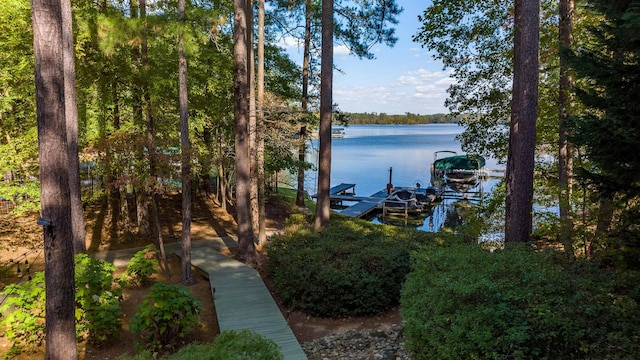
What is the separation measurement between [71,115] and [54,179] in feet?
14.6

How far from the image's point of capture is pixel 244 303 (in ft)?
23.8

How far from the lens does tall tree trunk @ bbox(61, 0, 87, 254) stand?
7.75 metres

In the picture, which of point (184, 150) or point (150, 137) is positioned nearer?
point (184, 150)

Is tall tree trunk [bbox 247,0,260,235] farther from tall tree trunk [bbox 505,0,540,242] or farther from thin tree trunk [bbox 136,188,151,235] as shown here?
tall tree trunk [bbox 505,0,540,242]

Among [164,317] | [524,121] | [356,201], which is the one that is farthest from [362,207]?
[164,317]

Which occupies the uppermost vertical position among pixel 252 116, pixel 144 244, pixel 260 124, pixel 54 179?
pixel 252 116

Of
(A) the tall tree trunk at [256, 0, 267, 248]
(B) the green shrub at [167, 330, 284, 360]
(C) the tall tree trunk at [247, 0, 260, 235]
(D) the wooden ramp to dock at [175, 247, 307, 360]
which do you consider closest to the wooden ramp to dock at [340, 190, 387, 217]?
(A) the tall tree trunk at [256, 0, 267, 248]

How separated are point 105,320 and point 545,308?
598 centimetres

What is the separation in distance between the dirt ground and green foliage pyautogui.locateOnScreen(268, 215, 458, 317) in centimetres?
24

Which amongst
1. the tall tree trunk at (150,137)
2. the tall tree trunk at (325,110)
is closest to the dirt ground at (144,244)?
the tall tree trunk at (150,137)

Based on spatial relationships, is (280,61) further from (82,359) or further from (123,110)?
(82,359)

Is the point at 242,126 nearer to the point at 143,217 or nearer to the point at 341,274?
the point at 341,274

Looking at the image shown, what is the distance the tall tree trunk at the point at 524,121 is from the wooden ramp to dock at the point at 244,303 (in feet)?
14.1

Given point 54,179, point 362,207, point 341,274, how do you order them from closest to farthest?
point 54,179 → point 341,274 → point 362,207
